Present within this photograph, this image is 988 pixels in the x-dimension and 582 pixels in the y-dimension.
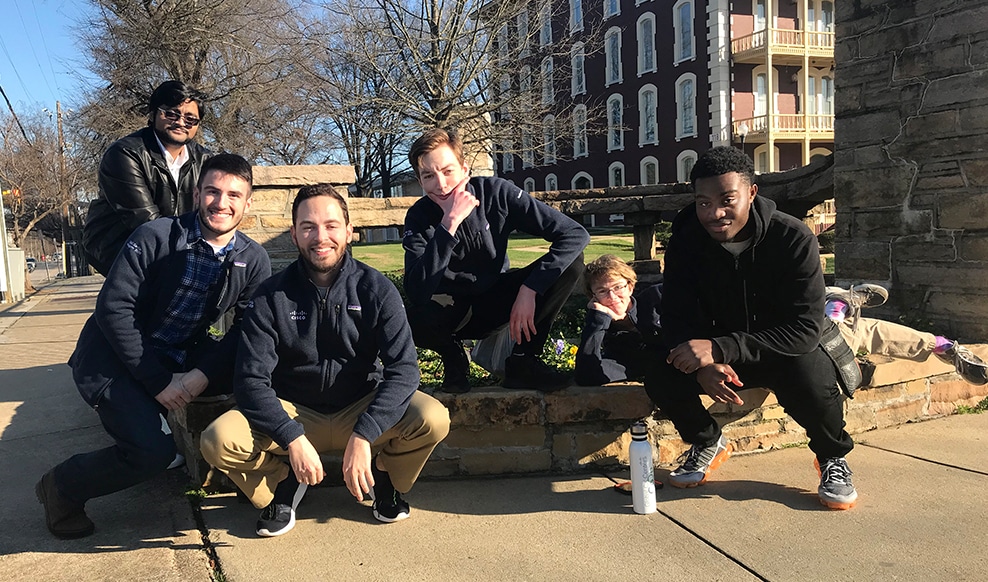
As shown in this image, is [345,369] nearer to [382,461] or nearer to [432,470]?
[382,461]

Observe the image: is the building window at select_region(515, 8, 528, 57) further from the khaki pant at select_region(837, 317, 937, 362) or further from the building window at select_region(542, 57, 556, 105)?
the khaki pant at select_region(837, 317, 937, 362)

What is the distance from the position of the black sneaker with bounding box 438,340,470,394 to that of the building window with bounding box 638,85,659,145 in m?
28.1

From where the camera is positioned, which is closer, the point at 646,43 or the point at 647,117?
the point at 646,43

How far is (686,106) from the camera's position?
2858 centimetres

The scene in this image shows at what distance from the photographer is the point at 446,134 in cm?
330

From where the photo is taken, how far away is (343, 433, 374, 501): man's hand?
2.54m

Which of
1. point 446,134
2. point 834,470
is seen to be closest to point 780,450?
point 834,470

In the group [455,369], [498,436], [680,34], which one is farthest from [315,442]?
[680,34]

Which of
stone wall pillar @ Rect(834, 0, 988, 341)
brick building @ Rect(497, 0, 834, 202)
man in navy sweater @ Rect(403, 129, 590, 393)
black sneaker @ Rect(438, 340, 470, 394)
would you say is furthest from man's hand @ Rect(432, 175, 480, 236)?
brick building @ Rect(497, 0, 834, 202)

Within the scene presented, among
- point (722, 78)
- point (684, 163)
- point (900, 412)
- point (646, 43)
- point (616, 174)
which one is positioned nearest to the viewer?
point (900, 412)

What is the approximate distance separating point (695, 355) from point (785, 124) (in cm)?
2693

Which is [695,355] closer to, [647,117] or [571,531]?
[571,531]

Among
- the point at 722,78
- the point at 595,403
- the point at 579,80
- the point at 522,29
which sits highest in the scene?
the point at 579,80

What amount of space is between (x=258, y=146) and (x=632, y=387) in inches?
754
